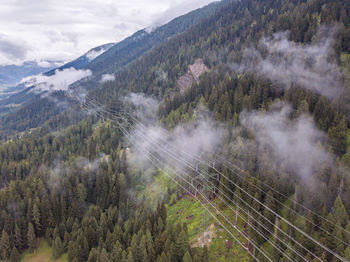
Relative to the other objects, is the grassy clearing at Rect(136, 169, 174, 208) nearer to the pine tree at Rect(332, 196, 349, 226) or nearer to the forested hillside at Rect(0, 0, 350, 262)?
the forested hillside at Rect(0, 0, 350, 262)

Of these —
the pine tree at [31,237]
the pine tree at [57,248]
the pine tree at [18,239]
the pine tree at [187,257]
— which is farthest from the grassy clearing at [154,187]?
the pine tree at [18,239]

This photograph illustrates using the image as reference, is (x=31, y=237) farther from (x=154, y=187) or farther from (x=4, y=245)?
(x=154, y=187)

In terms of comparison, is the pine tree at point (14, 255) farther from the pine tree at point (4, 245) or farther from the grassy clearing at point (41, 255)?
the grassy clearing at point (41, 255)

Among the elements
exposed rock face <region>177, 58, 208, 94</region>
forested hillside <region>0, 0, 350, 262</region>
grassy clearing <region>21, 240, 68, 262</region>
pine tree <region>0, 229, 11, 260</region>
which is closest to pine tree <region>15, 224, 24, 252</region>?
forested hillside <region>0, 0, 350, 262</region>

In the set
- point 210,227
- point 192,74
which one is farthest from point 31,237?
point 192,74

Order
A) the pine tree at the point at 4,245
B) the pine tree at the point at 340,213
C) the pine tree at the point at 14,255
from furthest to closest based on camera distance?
the pine tree at the point at 4,245, the pine tree at the point at 14,255, the pine tree at the point at 340,213

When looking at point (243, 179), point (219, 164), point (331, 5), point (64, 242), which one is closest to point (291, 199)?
point (243, 179)

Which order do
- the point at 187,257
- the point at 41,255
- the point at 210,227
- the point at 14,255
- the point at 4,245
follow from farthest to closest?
the point at 41,255
the point at 4,245
the point at 14,255
the point at 210,227
the point at 187,257
